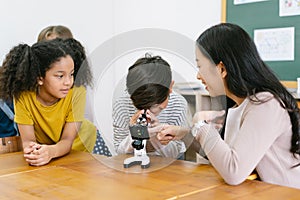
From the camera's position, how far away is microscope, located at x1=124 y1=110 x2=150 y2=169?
1221mm

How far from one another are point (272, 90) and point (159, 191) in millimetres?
448

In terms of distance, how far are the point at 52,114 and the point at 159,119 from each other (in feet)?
1.74

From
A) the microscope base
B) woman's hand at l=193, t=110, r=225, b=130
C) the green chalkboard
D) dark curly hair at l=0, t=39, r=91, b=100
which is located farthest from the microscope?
the green chalkboard

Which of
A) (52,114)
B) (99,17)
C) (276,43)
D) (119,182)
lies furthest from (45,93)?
(99,17)

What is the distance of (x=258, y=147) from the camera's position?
1138 millimetres

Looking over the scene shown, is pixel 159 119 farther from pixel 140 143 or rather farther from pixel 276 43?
pixel 276 43

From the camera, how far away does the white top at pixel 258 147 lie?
113 cm

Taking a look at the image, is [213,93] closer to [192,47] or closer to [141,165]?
[192,47]

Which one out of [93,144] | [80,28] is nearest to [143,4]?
[80,28]

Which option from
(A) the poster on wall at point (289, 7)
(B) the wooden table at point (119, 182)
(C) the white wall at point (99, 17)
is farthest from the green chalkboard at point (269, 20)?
(B) the wooden table at point (119, 182)

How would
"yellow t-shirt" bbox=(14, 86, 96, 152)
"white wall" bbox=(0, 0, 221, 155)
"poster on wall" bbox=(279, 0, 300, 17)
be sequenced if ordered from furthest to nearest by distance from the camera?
"white wall" bbox=(0, 0, 221, 155) → "poster on wall" bbox=(279, 0, 300, 17) → "yellow t-shirt" bbox=(14, 86, 96, 152)

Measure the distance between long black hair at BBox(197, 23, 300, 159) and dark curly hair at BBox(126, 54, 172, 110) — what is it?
5.6 inches

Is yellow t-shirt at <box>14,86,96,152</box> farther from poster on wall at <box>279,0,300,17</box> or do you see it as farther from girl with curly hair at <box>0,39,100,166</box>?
poster on wall at <box>279,0,300,17</box>

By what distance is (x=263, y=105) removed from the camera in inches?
46.6
